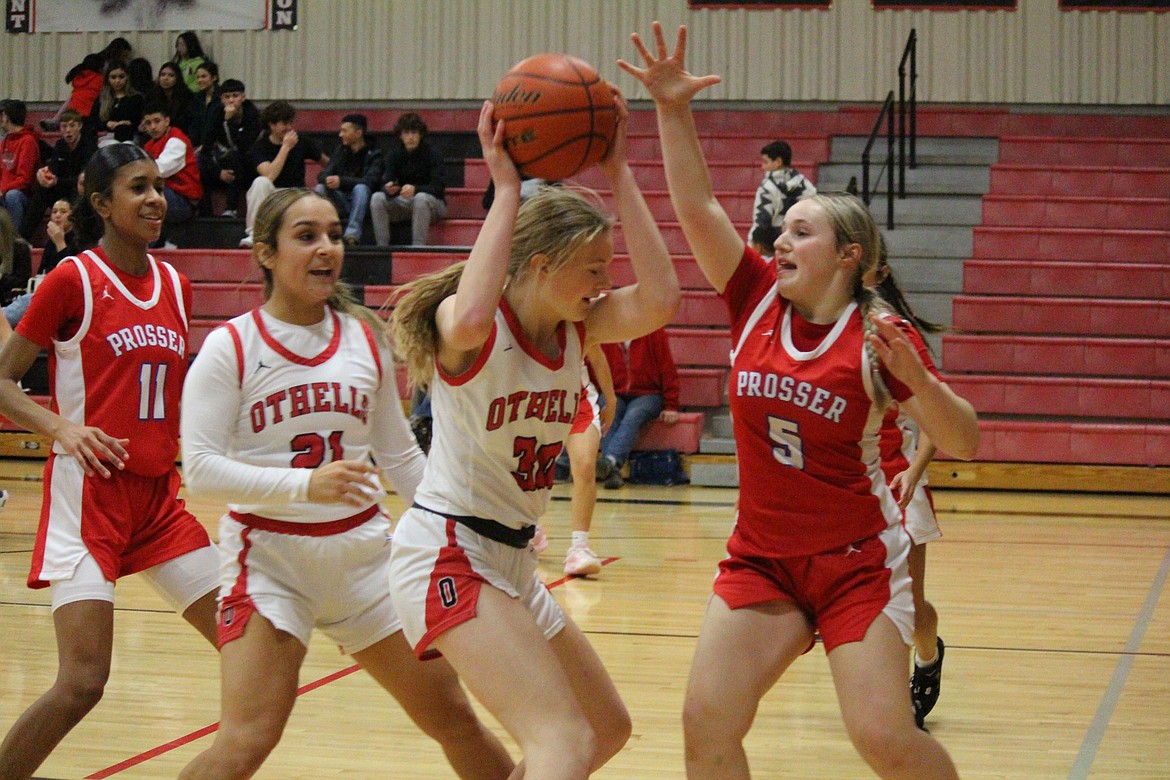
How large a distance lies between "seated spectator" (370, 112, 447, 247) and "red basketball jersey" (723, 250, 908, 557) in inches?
366

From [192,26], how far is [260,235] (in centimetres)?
1254

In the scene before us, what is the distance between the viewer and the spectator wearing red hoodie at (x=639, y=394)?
397 inches

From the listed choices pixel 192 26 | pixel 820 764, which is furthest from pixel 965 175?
pixel 820 764

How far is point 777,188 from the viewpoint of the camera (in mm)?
10664

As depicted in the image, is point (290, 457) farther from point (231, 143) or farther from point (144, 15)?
point (144, 15)

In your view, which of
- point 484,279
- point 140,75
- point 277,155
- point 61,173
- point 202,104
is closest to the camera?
point 484,279

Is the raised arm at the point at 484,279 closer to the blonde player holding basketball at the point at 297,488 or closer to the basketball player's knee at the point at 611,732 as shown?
the blonde player holding basketball at the point at 297,488

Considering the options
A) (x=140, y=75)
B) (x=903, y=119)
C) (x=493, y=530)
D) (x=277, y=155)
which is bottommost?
(x=493, y=530)

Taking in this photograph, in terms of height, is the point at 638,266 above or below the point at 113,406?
above

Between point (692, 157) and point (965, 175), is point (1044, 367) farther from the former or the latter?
point (692, 157)

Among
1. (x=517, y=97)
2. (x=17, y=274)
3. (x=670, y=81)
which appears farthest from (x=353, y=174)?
(x=517, y=97)

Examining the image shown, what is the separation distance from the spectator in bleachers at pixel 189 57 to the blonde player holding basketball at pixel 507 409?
1179cm

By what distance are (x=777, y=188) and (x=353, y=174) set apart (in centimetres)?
399

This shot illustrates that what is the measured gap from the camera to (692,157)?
307 cm
